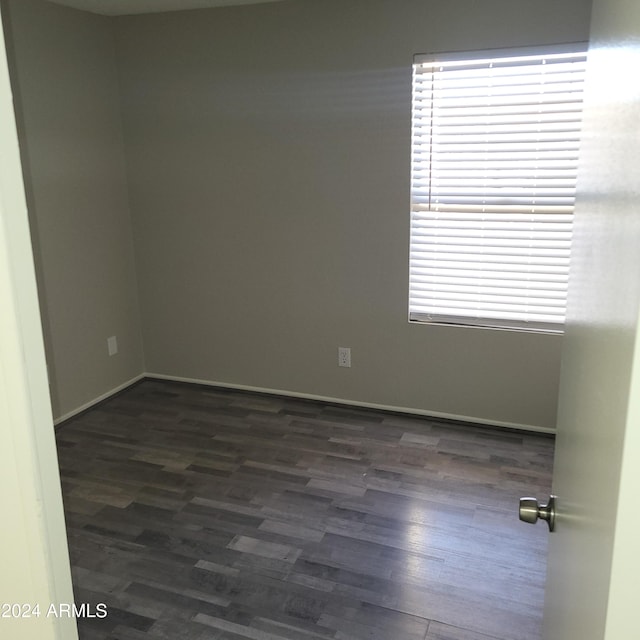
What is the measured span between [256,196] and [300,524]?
1.98 meters

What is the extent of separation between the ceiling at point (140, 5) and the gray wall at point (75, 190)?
88mm

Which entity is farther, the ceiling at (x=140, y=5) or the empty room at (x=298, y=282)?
the ceiling at (x=140, y=5)

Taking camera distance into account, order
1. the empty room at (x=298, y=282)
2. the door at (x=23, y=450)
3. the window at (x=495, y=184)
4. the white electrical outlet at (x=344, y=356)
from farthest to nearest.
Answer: the white electrical outlet at (x=344, y=356), the window at (x=495, y=184), the empty room at (x=298, y=282), the door at (x=23, y=450)

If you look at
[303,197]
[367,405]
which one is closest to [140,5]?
[303,197]

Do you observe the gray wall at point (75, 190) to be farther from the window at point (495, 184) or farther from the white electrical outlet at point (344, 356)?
the window at point (495, 184)

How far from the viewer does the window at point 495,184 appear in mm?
3002

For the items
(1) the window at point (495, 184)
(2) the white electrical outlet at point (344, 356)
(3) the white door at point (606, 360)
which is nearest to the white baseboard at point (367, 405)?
(2) the white electrical outlet at point (344, 356)

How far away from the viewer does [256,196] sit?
367cm

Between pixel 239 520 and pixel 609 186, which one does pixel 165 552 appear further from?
pixel 609 186

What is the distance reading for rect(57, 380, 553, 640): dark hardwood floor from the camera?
6.73 ft

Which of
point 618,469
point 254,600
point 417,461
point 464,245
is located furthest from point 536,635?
point 464,245

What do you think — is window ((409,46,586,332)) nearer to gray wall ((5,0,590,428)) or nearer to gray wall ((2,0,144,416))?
gray wall ((5,0,590,428))

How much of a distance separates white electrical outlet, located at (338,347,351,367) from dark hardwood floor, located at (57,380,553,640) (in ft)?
0.91

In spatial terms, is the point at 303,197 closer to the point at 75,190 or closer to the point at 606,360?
the point at 75,190
